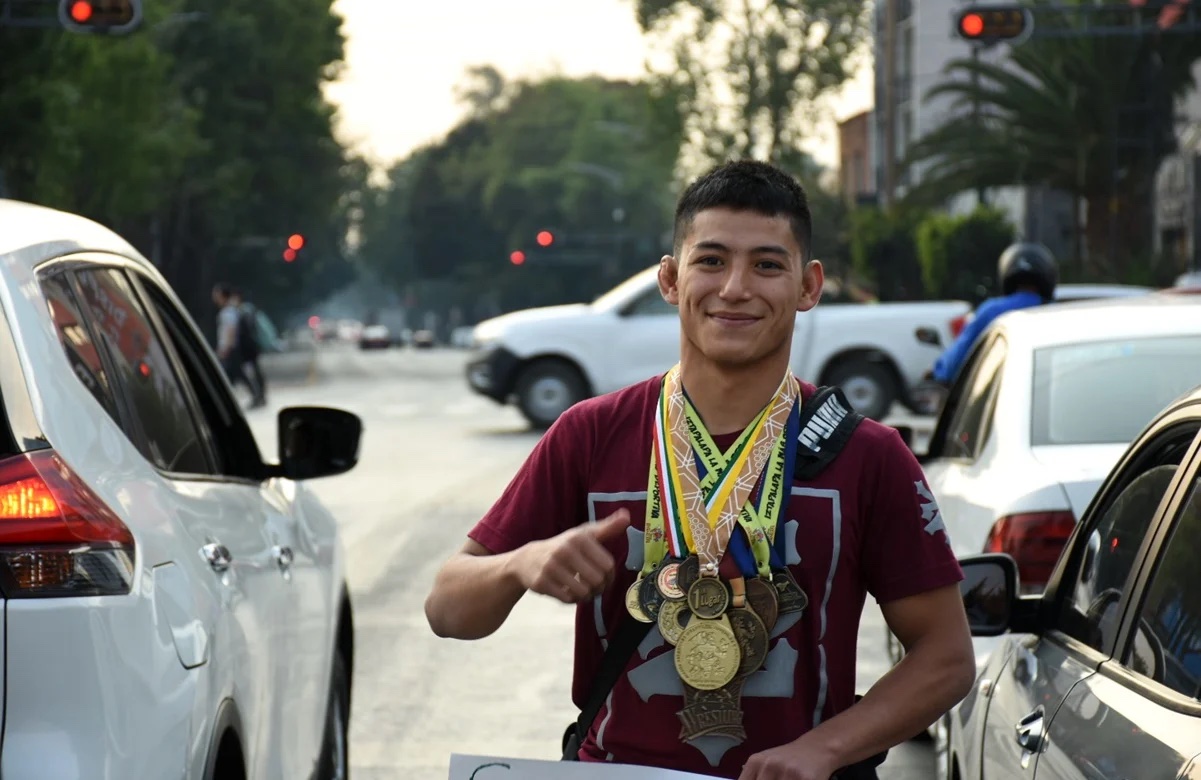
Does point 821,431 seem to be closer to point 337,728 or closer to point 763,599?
point 763,599

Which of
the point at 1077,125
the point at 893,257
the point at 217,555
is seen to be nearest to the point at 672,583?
the point at 217,555

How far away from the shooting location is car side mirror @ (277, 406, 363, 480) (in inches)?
198

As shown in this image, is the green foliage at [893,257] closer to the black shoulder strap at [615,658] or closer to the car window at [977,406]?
the car window at [977,406]

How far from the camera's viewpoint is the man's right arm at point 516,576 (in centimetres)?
261

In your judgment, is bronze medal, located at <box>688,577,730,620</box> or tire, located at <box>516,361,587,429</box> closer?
bronze medal, located at <box>688,577,730,620</box>

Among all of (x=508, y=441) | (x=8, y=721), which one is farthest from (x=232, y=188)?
(x=8, y=721)

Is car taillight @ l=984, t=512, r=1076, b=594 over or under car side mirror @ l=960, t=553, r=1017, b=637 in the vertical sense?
under

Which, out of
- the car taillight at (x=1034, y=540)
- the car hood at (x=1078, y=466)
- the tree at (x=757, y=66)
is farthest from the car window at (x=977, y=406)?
the tree at (x=757, y=66)

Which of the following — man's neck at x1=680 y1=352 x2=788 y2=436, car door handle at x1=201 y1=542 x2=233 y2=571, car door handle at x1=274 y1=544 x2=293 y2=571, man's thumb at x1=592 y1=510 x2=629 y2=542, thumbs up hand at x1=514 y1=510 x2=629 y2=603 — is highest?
man's neck at x1=680 y1=352 x2=788 y2=436

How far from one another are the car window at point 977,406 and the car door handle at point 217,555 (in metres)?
3.06

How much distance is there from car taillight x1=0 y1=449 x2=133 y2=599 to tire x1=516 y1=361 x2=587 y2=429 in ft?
67.8

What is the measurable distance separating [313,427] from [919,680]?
246 centimetres

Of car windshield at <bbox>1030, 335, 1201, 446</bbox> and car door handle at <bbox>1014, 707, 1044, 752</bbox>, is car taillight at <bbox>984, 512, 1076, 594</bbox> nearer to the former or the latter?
car windshield at <bbox>1030, 335, 1201, 446</bbox>

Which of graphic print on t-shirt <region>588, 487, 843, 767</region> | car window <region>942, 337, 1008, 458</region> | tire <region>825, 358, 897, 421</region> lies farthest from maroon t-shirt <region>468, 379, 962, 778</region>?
tire <region>825, 358, 897, 421</region>
